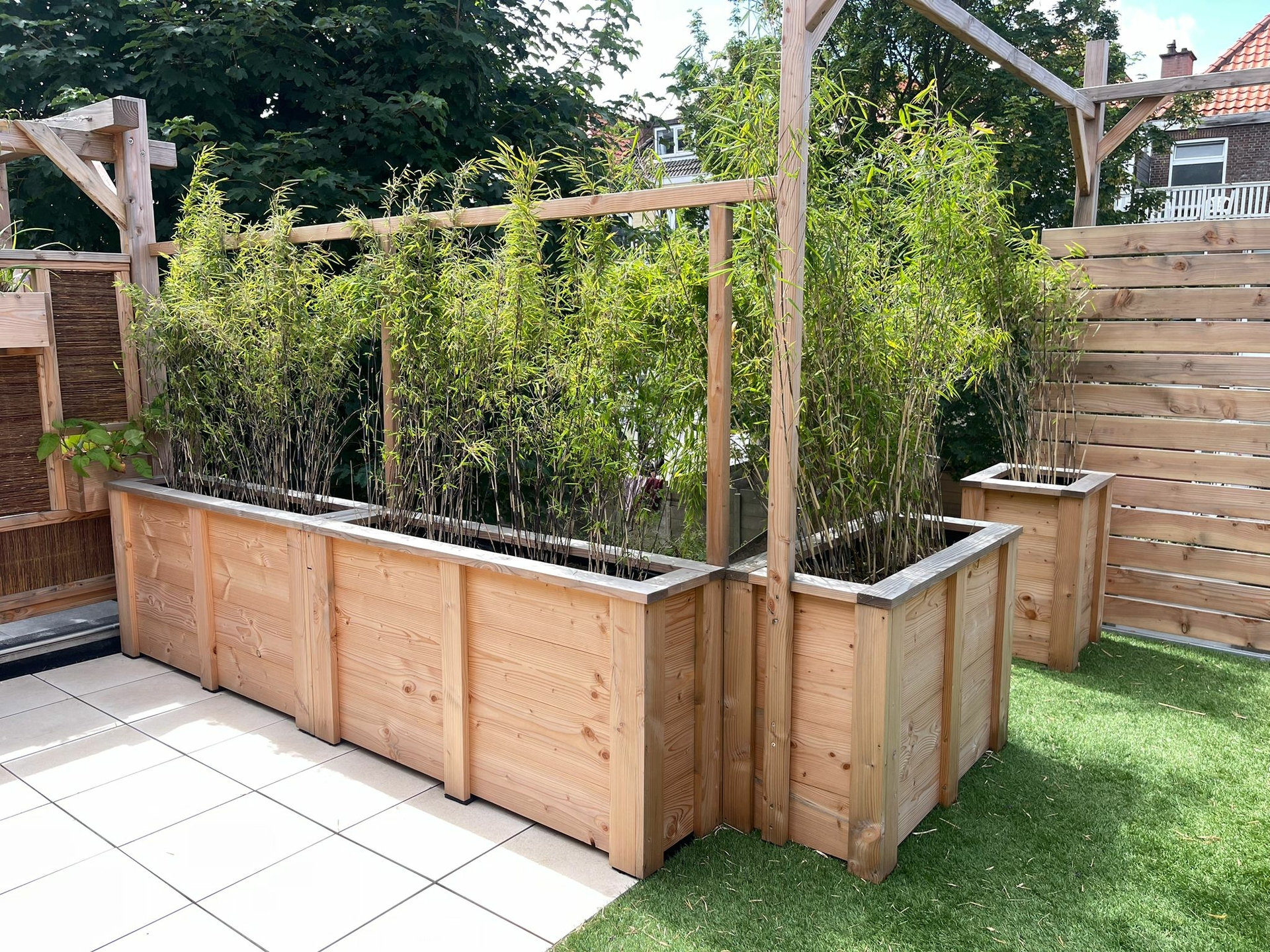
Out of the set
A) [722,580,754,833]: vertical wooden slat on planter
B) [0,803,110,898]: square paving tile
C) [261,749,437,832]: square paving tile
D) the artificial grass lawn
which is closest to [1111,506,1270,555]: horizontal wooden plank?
the artificial grass lawn

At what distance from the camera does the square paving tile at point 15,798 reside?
2631 millimetres

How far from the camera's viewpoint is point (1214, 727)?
124 inches

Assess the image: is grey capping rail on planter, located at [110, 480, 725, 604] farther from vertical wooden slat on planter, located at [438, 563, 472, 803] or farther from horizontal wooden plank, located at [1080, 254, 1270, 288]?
horizontal wooden plank, located at [1080, 254, 1270, 288]

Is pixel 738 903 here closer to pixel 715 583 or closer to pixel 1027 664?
pixel 715 583

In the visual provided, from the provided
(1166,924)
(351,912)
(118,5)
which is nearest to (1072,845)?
(1166,924)

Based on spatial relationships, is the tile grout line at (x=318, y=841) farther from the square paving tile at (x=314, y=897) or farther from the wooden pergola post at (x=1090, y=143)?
the wooden pergola post at (x=1090, y=143)

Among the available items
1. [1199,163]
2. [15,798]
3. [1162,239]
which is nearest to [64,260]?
[15,798]

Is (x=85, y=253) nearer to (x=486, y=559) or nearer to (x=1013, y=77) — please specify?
(x=486, y=559)

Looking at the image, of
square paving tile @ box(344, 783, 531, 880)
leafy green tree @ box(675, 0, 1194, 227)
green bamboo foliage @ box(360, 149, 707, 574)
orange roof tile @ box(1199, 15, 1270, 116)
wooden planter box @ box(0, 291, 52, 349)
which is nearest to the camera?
square paving tile @ box(344, 783, 531, 880)

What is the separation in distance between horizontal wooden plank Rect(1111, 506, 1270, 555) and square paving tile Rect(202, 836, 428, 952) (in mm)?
3494

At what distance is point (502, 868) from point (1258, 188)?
16.2 metres

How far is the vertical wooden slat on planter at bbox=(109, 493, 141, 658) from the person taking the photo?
386cm

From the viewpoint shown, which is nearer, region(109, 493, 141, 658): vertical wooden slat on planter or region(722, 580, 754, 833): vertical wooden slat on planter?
region(722, 580, 754, 833): vertical wooden slat on planter

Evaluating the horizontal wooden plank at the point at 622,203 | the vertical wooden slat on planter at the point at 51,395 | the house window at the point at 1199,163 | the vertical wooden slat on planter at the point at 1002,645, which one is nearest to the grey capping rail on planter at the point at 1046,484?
the vertical wooden slat on planter at the point at 1002,645
